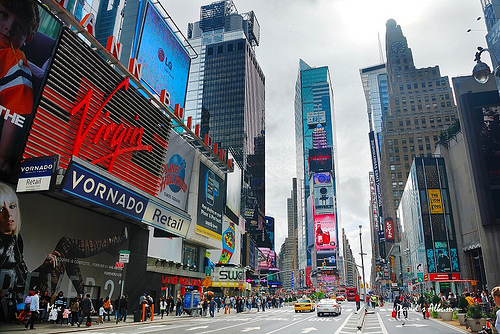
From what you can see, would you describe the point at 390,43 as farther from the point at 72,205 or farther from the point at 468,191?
the point at 72,205

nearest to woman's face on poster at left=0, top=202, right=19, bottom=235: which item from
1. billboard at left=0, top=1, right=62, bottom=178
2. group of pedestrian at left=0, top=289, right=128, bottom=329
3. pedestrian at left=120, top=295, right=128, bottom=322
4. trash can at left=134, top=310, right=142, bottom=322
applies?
billboard at left=0, top=1, right=62, bottom=178

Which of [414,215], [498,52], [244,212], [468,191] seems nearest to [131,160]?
[498,52]

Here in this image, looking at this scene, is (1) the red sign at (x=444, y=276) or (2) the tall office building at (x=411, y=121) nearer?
(1) the red sign at (x=444, y=276)

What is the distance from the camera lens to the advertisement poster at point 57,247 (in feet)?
66.2

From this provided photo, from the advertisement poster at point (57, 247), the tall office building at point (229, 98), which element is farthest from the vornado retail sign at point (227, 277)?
the tall office building at point (229, 98)

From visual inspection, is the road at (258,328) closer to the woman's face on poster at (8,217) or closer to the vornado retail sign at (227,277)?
the woman's face on poster at (8,217)

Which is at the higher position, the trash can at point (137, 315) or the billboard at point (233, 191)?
the billboard at point (233, 191)

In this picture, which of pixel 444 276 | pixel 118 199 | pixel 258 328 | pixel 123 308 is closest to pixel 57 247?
pixel 118 199

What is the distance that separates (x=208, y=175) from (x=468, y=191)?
145ft

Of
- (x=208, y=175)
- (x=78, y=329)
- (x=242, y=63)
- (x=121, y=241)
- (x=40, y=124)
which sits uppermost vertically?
(x=242, y=63)

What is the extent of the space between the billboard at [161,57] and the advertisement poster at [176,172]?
7.87m

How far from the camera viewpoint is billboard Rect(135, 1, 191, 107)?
43.5 m

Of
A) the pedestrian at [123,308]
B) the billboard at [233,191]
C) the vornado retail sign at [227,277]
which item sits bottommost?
the pedestrian at [123,308]

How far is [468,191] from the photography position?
201 ft
